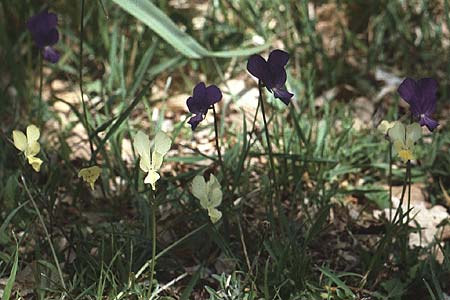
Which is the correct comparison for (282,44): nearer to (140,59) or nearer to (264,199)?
(140,59)

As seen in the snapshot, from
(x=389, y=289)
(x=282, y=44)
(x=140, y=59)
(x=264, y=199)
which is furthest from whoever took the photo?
(x=282, y=44)

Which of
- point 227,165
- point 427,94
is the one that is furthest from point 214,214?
point 227,165

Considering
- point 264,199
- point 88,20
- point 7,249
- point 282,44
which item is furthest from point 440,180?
point 88,20

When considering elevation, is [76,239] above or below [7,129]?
below

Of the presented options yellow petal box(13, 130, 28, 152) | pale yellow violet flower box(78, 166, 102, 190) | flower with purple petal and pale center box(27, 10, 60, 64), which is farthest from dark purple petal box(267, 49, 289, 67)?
flower with purple petal and pale center box(27, 10, 60, 64)

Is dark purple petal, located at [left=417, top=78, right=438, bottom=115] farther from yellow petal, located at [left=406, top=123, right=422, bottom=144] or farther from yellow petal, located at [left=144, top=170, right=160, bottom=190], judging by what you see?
yellow petal, located at [left=144, top=170, right=160, bottom=190]

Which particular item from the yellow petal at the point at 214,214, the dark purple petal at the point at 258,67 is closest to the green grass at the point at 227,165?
the yellow petal at the point at 214,214

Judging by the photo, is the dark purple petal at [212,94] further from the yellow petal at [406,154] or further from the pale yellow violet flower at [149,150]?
the yellow petal at [406,154]
